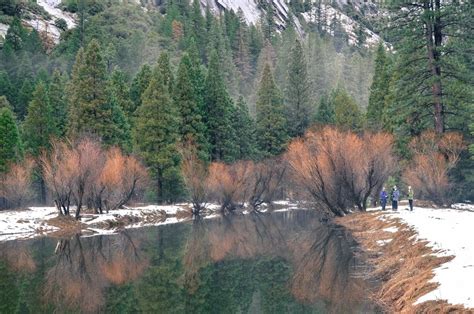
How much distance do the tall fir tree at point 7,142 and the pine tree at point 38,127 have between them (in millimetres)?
5225

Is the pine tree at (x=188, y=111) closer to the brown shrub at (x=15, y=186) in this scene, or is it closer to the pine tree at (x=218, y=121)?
the pine tree at (x=218, y=121)

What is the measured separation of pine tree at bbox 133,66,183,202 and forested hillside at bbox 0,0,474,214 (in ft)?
0.37

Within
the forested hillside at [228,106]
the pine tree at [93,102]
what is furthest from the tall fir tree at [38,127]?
the pine tree at [93,102]

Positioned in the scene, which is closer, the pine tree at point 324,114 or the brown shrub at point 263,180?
the brown shrub at point 263,180

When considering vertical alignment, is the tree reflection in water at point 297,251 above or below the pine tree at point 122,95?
below

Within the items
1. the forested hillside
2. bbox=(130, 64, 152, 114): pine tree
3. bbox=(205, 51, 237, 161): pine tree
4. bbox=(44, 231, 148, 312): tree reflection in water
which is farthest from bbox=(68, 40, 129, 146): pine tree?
bbox=(44, 231, 148, 312): tree reflection in water

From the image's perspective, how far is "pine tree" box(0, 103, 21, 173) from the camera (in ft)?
145

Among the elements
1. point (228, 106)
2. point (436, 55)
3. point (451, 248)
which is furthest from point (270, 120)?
point (451, 248)

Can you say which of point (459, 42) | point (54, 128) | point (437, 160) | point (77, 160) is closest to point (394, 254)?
point (437, 160)

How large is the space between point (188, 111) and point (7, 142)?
18.4 meters

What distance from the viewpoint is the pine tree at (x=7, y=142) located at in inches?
1742

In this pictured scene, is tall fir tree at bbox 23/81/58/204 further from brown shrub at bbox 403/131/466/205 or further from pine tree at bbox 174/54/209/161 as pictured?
brown shrub at bbox 403/131/466/205

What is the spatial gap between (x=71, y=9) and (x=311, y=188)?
103508 millimetres

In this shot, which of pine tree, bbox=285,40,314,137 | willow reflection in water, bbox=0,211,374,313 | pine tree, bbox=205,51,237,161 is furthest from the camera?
pine tree, bbox=285,40,314,137
